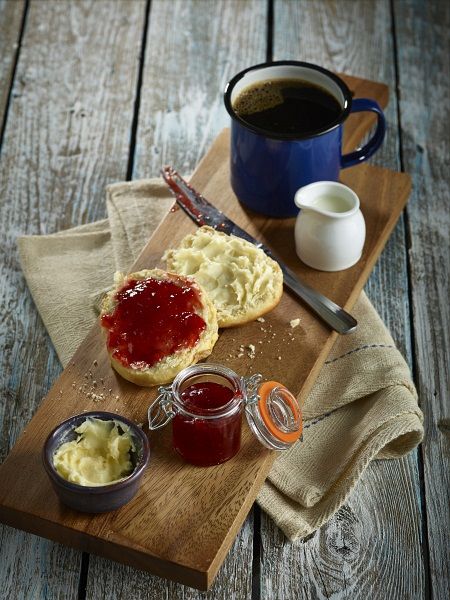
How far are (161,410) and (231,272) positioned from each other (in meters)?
0.37

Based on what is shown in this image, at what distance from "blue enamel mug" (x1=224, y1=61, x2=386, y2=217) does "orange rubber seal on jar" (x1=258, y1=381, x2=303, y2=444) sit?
57 cm

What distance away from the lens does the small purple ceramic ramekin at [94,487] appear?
1521 mm

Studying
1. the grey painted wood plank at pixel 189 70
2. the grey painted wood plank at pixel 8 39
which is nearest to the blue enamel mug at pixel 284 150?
the grey painted wood plank at pixel 189 70

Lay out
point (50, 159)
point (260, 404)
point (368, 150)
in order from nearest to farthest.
→ 1. point (260, 404)
2. point (368, 150)
3. point (50, 159)

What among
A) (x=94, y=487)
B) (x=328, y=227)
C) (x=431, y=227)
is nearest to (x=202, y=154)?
(x=431, y=227)

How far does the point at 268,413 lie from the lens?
1.68 meters

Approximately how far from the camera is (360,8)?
10.3 feet

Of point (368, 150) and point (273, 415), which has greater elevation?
point (368, 150)

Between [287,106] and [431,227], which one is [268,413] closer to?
[287,106]

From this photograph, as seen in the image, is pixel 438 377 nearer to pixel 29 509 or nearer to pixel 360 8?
pixel 29 509

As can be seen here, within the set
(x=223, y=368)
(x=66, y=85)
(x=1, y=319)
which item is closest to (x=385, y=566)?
(x=223, y=368)

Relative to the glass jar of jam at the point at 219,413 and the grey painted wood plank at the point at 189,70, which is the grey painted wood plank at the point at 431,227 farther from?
the grey painted wood plank at the point at 189,70

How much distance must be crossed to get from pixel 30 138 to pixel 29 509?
1397 millimetres

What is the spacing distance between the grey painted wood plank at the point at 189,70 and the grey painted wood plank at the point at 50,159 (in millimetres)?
64
